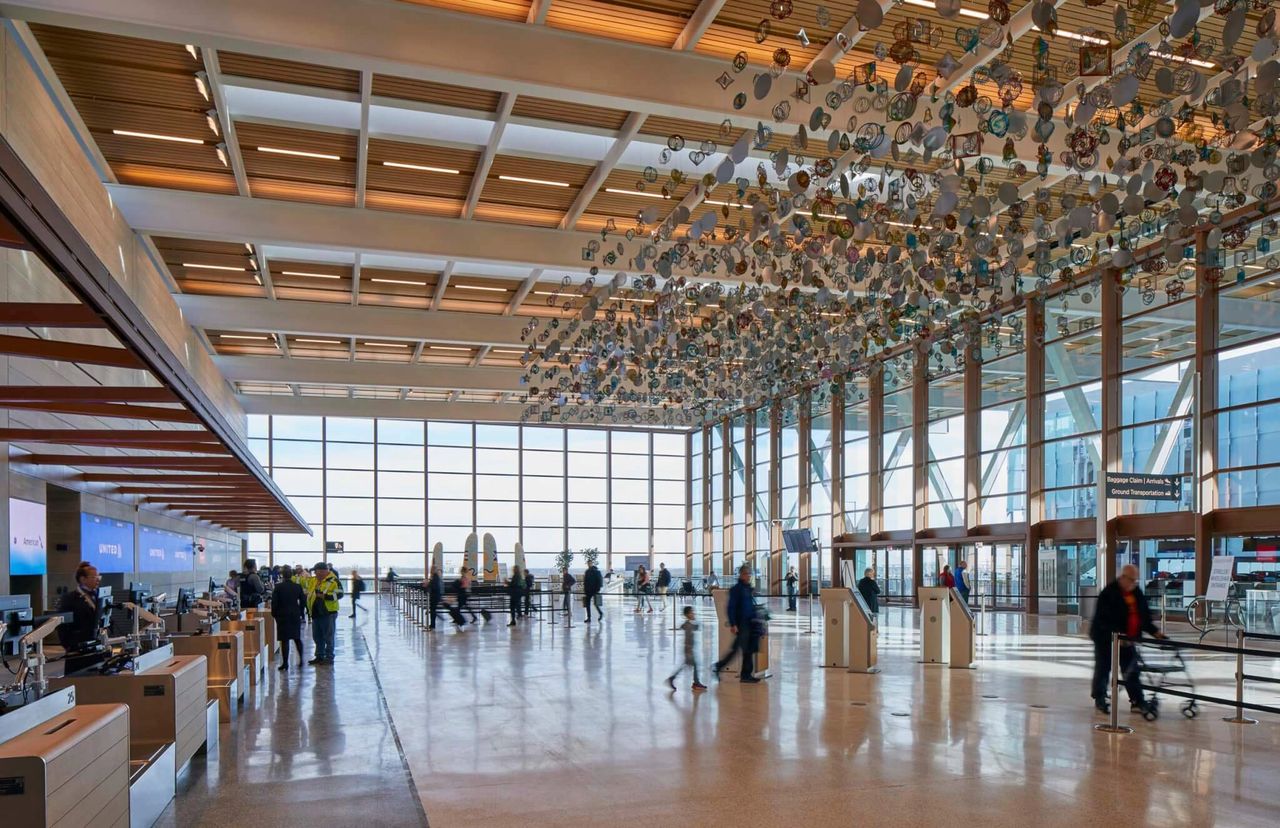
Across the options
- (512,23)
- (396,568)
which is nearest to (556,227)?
(512,23)

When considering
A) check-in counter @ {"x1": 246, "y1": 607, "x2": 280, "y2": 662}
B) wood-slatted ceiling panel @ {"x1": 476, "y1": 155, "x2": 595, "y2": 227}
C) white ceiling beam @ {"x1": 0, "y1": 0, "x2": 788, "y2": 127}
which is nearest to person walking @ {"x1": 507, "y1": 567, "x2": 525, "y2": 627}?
wood-slatted ceiling panel @ {"x1": 476, "y1": 155, "x2": 595, "y2": 227}

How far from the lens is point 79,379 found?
15.7 meters

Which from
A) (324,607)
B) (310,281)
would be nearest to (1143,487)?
(324,607)

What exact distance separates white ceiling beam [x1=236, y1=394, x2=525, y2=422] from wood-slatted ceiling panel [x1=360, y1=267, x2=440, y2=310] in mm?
A: 16531

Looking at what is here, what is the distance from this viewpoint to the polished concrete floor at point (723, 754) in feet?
20.0

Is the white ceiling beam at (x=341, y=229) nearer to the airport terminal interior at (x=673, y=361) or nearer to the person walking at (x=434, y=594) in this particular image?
the airport terminal interior at (x=673, y=361)

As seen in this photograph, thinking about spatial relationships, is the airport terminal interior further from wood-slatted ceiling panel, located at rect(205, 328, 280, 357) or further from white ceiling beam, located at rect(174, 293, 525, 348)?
wood-slatted ceiling panel, located at rect(205, 328, 280, 357)

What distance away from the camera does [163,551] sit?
2467 centimetres

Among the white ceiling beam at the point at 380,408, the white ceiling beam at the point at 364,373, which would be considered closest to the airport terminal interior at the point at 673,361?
the white ceiling beam at the point at 364,373

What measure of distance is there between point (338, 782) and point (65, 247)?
4018 mm

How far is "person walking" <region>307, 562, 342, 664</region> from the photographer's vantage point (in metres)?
14.5

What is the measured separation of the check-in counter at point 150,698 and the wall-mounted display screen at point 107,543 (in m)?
10.9

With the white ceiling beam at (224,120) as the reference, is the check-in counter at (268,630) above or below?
below

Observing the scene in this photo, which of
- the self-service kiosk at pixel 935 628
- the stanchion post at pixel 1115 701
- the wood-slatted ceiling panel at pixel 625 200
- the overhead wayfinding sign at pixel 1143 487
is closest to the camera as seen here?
the stanchion post at pixel 1115 701
